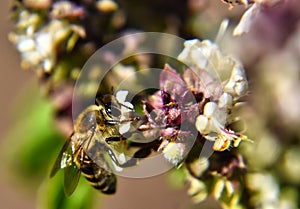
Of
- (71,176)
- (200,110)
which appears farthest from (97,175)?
(200,110)

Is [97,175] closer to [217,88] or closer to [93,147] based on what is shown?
[93,147]

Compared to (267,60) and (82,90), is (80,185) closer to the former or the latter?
(82,90)

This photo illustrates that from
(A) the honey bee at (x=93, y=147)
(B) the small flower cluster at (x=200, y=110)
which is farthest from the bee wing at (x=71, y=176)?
(B) the small flower cluster at (x=200, y=110)

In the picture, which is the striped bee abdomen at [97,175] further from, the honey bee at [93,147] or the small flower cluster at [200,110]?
the small flower cluster at [200,110]

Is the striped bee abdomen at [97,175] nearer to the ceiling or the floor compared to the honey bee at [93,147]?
nearer to the floor

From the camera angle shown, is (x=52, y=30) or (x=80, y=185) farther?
(x=80, y=185)

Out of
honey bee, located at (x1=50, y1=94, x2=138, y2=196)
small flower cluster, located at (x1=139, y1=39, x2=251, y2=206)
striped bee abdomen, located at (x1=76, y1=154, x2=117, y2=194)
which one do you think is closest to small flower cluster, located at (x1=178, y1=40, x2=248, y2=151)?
small flower cluster, located at (x1=139, y1=39, x2=251, y2=206)

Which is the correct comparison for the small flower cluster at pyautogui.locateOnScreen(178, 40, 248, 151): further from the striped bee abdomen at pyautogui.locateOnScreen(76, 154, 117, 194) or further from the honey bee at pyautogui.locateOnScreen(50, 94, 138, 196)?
the striped bee abdomen at pyautogui.locateOnScreen(76, 154, 117, 194)

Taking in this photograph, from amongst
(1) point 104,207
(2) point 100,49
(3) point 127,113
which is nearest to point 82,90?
(2) point 100,49
